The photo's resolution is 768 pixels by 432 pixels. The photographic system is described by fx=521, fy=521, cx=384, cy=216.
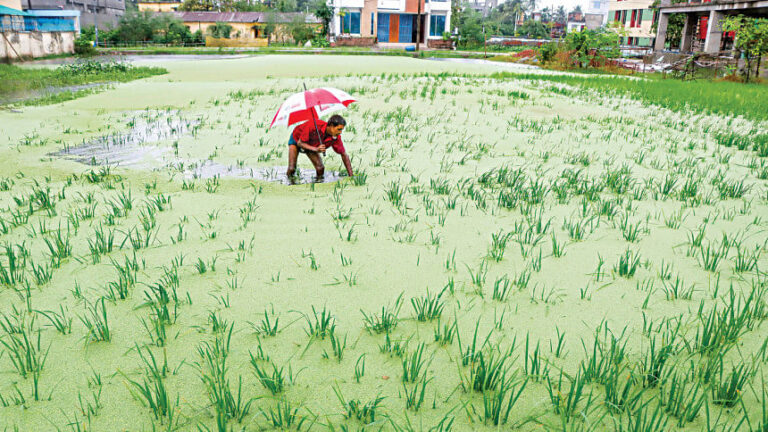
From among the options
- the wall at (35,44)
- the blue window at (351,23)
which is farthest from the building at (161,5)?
the wall at (35,44)

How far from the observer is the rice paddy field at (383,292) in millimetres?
2189

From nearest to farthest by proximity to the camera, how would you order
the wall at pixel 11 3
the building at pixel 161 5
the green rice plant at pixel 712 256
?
the green rice plant at pixel 712 256 < the wall at pixel 11 3 < the building at pixel 161 5

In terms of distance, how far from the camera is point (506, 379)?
7.82 feet

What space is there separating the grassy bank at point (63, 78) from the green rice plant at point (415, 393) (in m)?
13.1

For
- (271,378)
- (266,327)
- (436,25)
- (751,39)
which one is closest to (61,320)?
(266,327)

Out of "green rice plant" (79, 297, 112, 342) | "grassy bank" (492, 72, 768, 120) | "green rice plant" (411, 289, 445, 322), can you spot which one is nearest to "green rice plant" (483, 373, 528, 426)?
"green rice plant" (411, 289, 445, 322)

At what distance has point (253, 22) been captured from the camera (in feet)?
189

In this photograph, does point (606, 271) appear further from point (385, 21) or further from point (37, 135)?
point (385, 21)

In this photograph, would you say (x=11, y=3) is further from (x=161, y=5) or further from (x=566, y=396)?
(x=566, y=396)

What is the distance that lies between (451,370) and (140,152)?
19.8ft

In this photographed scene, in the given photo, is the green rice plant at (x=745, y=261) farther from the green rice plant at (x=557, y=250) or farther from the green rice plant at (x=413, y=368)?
the green rice plant at (x=413, y=368)

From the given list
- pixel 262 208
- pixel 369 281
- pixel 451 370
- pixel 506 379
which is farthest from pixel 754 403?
pixel 262 208

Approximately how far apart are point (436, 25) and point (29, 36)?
112 ft

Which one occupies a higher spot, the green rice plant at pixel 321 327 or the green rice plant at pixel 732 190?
the green rice plant at pixel 732 190
